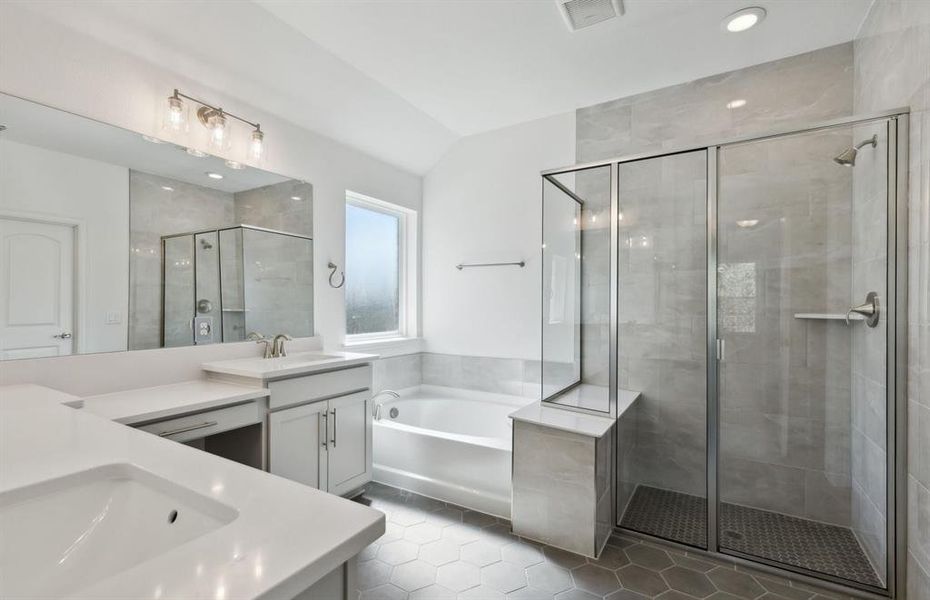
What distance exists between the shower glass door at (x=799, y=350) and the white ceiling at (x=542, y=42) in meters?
0.71

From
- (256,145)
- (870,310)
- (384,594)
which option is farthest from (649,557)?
(256,145)

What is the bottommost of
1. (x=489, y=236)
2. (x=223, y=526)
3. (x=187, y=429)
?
(x=187, y=429)

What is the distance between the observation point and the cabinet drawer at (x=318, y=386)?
7.03 ft

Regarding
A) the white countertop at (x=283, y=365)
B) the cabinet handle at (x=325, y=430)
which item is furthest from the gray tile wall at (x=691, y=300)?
the cabinet handle at (x=325, y=430)

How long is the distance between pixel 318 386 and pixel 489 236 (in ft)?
6.22

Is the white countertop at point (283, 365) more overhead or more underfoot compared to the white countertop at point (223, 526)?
more underfoot

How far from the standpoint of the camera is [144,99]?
2.10 m

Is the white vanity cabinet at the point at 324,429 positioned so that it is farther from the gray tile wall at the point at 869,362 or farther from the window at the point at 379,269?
the gray tile wall at the point at 869,362

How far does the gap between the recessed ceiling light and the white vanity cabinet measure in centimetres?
273

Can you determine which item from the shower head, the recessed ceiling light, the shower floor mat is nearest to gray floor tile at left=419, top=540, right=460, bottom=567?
the shower floor mat

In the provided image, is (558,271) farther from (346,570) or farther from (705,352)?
(346,570)

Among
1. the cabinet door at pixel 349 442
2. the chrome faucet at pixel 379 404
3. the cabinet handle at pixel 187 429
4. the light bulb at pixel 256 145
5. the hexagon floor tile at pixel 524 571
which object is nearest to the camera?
the cabinet handle at pixel 187 429

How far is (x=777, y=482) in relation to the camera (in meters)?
2.23

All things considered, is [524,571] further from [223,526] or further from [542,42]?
[542,42]
